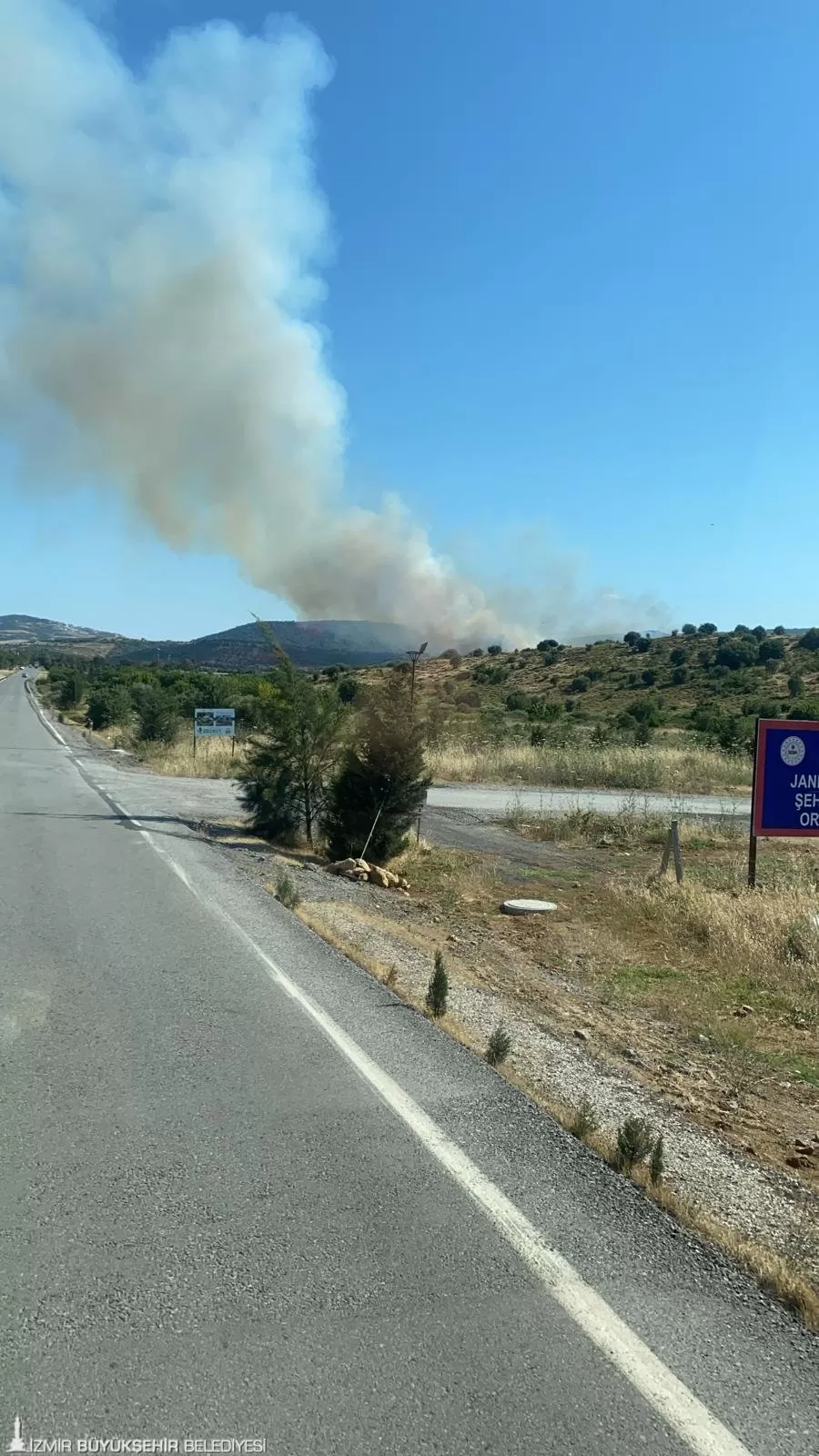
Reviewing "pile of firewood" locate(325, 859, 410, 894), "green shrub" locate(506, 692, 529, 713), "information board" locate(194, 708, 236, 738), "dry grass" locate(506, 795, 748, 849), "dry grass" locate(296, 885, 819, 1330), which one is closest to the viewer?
"dry grass" locate(296, 885, 819, 1330)

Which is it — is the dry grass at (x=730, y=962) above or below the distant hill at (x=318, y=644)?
below

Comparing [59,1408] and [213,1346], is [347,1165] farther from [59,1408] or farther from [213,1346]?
[59,1408]

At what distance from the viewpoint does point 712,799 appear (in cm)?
2703

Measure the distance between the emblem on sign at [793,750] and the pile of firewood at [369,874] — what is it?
4968 mm

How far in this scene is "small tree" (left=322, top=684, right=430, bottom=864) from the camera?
15.3 m

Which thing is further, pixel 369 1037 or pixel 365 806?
pixel 365 806

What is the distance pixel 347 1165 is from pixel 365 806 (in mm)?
11395

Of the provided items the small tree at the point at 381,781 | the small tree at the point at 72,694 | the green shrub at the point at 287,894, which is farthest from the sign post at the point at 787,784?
the small tree at the point at 72,694

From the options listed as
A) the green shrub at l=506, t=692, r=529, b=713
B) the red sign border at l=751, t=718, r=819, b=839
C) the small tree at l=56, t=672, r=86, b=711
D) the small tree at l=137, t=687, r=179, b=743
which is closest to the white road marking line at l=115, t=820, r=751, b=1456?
the red sign border at l=751, t=718, r=819, b=839

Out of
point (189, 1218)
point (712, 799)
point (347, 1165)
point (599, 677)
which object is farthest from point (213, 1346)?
point (599, 677)

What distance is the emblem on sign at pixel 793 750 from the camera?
1312 cm

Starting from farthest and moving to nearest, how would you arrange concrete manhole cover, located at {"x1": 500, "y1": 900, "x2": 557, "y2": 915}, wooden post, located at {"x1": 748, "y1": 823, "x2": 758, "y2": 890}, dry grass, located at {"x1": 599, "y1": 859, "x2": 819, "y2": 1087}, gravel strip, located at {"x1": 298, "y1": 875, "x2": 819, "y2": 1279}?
1. wooden post, located at {"x1": 748, "y1": 823, "x2": 758, "y2": 890}
2. concrete manhole cover, located at {"x1": 500, "y1": 900, "x2": 557, "y2": 915}
3. dry grass, located at {"x1": 599, "y1": 859, "x2": 819, "y2": 1087}
4. gravel strip, located at {"x1": 298, "y1": 875, "x2": 819, "y2": 1279}

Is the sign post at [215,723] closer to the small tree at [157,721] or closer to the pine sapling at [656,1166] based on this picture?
the small tree at [157,721]

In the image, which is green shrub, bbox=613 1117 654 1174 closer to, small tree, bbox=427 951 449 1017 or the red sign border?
small tree, bbox=427 951 449 1017
